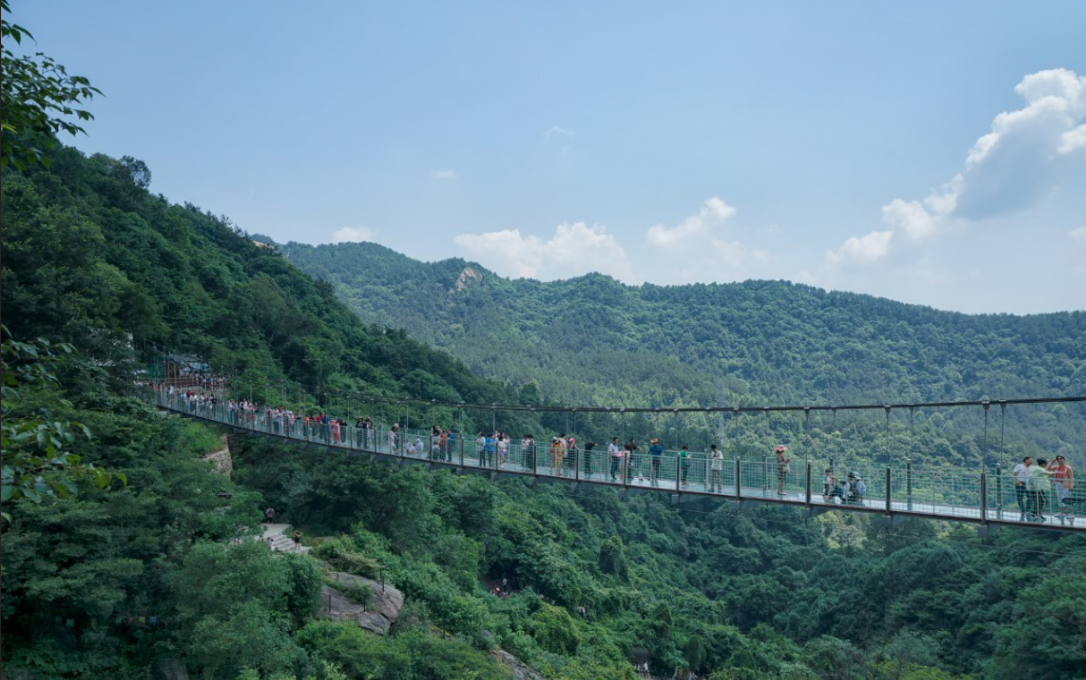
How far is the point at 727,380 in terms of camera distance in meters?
92.6

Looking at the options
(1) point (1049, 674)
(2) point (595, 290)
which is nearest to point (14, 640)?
(1) point (1049, 674)

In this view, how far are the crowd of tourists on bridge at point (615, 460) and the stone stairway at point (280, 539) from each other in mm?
2635

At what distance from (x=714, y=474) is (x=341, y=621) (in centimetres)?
905

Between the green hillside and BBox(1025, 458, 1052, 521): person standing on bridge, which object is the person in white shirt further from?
the green hillside

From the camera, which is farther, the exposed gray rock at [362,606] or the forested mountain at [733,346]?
the forested mountain at [733,346]

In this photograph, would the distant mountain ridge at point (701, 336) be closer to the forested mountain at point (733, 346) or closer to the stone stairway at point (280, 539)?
the forested mountain at point (733, 346)

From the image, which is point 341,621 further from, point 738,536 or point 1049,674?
A: point 738,536

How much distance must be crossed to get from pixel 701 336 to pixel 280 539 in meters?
98.1

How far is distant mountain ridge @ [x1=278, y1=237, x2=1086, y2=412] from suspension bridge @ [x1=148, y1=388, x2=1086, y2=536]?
53.8m

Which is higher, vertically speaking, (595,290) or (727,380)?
(595,290)

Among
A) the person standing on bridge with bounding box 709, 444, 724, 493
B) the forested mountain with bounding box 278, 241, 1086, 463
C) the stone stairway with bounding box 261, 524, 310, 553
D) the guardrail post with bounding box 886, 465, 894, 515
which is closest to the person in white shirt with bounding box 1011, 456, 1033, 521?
the guardrail post with bounding box 886, 465, 894, 515

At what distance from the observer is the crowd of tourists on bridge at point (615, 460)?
1024 cm

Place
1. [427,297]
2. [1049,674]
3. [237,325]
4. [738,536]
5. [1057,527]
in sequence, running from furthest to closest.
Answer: [427,297]
[738,536]
[237,325]
[1049,674]
[1057,527]

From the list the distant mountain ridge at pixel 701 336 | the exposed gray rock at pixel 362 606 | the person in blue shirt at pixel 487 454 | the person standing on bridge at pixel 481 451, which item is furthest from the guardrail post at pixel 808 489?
the distant mountain ridge at pixel 701 336
